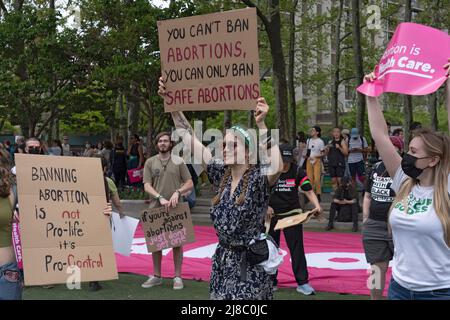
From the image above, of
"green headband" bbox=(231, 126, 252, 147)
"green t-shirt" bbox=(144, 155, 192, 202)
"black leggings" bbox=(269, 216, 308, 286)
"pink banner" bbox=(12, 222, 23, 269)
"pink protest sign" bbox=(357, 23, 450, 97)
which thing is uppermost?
"pink protest sign" bbox=(357, 23, 450, 97)

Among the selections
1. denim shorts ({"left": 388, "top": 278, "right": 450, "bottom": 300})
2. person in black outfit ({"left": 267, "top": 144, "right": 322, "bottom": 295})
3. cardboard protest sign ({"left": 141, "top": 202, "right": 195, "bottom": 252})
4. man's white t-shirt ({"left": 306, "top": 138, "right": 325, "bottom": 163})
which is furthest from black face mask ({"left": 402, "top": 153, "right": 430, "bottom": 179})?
man's white t-shirt ({"left": 306, "top": 138, "right": 325, "bottom": 163})

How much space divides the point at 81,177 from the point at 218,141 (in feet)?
4.83

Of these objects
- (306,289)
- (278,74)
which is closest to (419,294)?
(306,289)

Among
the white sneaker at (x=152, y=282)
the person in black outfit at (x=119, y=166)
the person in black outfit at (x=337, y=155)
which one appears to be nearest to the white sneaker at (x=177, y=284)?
the white sneaker at (x=152, y=282)

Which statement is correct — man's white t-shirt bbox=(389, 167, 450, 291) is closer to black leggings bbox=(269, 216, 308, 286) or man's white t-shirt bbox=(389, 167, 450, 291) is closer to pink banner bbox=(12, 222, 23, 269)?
pink banner bbox=(12, 222, 23, 269)

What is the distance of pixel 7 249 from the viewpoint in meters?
4.67

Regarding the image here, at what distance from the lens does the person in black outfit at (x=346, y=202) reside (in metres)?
12.3

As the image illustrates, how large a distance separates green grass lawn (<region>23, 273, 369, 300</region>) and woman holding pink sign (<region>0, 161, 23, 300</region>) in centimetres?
273

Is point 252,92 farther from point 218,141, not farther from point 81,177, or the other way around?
point 81,177

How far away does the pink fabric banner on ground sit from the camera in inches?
317

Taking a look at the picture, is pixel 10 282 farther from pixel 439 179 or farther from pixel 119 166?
pixel 119 166

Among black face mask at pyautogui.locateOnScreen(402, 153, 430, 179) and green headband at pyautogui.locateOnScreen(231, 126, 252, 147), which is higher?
green headband at pyautogui.locateOnScreen(231, 126, 252, 147)

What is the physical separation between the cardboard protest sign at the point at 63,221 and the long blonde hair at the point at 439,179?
2526 millimetres

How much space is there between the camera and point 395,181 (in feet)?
13.3
